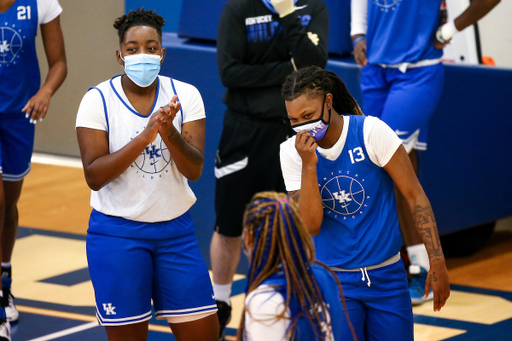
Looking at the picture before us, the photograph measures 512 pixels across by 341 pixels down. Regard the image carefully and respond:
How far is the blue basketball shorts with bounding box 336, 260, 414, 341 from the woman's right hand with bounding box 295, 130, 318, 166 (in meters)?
0.48

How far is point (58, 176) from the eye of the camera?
937 centimetres

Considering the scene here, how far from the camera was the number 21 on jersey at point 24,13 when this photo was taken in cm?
496

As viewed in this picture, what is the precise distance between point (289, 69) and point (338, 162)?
1.53m

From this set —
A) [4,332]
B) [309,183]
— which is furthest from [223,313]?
[309,183]

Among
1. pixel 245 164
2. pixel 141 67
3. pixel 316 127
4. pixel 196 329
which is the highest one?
pixel 141 67

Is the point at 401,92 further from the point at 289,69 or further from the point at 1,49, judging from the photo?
the point at 1,49

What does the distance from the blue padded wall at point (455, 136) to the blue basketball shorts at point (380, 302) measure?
2.70m

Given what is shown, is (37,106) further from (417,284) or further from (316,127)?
(417,284)

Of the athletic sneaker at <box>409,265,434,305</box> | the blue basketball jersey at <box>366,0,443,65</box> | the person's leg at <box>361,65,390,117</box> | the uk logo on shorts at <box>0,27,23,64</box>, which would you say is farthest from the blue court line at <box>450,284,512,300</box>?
the uk logo on shorts at <box>0,27,23,64</box>

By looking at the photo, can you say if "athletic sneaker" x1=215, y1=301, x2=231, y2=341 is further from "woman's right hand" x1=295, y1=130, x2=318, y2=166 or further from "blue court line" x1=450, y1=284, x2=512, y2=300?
"woman's right hand" x1=295, y1=130, x2=318, y2=166

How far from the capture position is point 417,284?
5.32 metres

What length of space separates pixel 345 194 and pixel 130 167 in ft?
2.91

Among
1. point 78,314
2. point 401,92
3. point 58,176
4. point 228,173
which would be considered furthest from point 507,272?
point 58,176

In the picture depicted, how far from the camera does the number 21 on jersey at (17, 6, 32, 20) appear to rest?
496 centimetres
